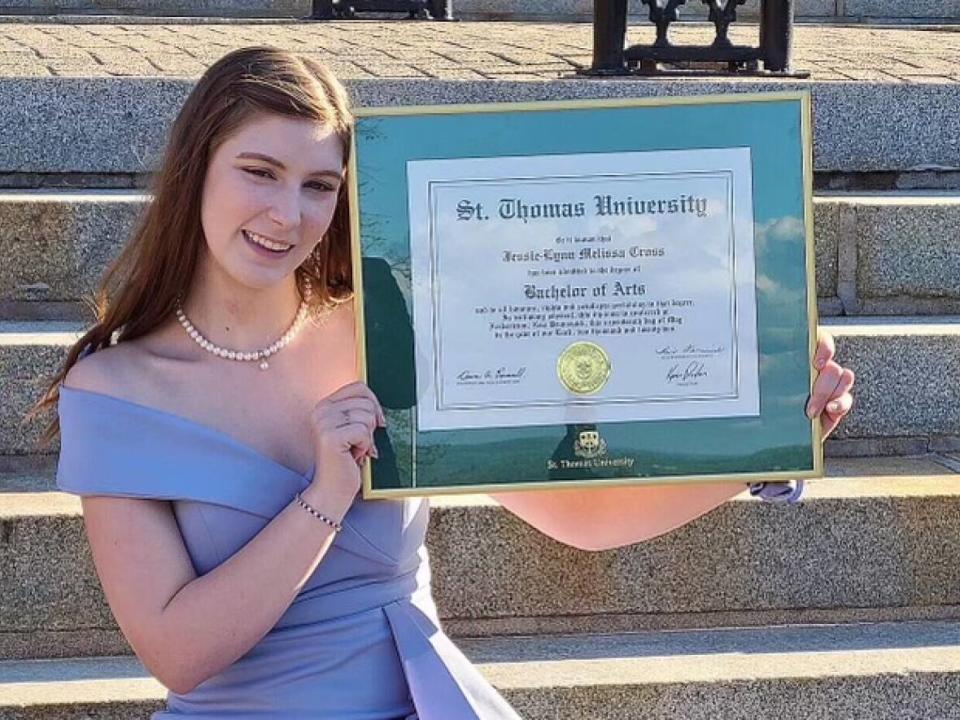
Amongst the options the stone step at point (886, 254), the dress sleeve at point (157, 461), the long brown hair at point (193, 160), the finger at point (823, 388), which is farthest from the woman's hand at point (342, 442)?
the stone step at point (886, 254)

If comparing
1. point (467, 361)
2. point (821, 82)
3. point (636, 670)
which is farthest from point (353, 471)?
point (821, 82)

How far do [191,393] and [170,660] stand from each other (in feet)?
1.15

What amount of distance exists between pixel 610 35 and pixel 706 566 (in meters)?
2.27

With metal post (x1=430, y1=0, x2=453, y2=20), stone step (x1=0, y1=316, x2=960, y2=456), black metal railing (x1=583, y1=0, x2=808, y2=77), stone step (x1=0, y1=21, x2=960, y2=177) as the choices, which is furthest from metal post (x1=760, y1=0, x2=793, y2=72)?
metal post (x1=430, y1=0, x2=453, y2=20)

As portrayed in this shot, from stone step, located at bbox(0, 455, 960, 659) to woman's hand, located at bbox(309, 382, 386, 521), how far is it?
3.52 ft

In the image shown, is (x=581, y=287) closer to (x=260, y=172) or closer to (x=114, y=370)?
(x=260, y=172)

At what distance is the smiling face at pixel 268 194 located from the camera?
200 centimetres

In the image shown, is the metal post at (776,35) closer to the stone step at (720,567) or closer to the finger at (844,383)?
the stone step at (720,567)

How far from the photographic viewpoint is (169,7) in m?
9.70

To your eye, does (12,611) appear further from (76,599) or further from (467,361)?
(467,361)

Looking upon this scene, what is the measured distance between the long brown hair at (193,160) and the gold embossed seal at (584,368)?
395 mm

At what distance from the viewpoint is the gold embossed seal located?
198 cm

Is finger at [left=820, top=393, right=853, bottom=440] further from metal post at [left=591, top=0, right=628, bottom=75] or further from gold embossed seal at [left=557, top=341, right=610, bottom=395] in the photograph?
metal post at [left=591, top=0, right=628, bottom=75]

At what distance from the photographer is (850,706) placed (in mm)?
2848
